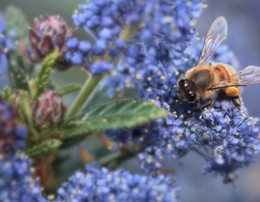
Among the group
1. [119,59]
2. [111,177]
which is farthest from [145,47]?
[111,177]

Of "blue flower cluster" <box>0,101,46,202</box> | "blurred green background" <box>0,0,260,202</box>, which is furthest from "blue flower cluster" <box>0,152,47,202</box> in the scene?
"blurred green background" <box>0,0,260,202</box>

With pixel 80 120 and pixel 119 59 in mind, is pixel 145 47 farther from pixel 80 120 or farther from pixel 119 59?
pixel 80 120

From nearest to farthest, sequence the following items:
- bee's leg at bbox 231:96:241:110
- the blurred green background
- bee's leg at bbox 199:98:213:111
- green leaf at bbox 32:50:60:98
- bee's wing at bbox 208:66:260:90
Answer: green leaf at bbox 32:50:60:98, bee's leg at bbox 199:98:213:111, bee's leg at bbox 231:96:241:110, bee's wing at bbox 208:66:260:90, the blurred green background

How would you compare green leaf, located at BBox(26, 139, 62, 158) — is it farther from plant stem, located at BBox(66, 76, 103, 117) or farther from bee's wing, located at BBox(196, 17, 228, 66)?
bee's wing, located at BBox(196, 17, 228, 66)

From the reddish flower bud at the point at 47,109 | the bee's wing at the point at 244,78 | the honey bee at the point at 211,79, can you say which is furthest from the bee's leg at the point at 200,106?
the reddish flower bud at the point at 47,109

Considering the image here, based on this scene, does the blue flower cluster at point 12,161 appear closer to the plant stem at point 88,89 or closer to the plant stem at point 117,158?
the plant stem at point 88,89
